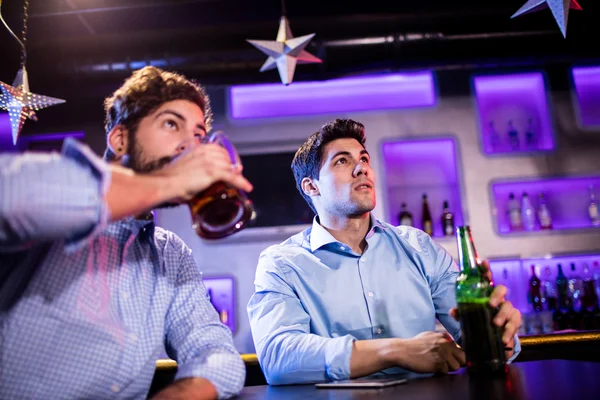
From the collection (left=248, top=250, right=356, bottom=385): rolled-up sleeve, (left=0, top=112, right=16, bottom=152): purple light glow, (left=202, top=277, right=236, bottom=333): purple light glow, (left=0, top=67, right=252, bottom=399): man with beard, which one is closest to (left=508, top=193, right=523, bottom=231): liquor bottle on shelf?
(left=202, top=277, right=236, bottom=333): purple light glow

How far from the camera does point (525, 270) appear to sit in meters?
3.52

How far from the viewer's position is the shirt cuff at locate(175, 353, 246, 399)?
95 cm

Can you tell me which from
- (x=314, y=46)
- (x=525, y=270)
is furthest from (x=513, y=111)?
(x=314, y=46)

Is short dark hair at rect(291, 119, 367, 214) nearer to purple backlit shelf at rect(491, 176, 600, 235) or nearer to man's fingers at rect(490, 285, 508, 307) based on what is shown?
man's fingers at rect(490, 285, 508, 307)

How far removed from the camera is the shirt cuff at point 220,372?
3.13ft

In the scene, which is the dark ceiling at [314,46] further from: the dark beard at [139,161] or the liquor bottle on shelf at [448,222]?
the dark beard at [139,161]

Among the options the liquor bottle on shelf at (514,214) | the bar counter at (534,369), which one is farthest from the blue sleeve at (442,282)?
the liquor bottle on shelf at (514,214)

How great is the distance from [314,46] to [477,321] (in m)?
2.35

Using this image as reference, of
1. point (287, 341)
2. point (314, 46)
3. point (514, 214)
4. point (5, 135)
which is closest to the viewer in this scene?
point (287, 341)

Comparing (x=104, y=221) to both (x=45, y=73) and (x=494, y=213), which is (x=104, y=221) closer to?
(x=45, y=73)

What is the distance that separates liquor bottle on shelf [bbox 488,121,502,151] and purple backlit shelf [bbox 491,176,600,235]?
31 cm

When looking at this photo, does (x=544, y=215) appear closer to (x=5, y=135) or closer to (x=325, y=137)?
(x=325, y=137)

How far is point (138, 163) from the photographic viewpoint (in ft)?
3.53

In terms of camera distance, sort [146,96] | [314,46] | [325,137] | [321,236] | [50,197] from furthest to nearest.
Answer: [314,46]
[325,137]
[321,236]
[146,96]
[50,197]
